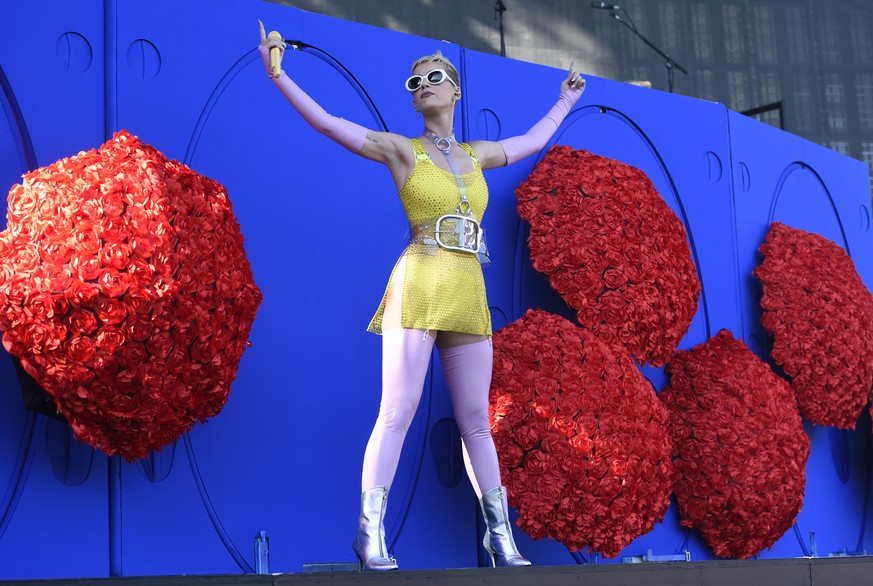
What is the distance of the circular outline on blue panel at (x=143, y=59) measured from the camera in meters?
4.45

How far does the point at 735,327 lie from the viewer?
6352 mm

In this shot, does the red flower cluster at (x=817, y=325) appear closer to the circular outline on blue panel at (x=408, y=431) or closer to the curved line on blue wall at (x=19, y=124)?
the circular outline on blue panel at (x=408, y=431)

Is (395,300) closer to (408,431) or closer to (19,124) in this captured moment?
(408,431)

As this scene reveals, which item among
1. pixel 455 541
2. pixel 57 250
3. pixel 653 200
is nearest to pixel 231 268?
pixel 57 250

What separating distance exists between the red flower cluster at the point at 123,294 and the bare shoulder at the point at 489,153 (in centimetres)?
88

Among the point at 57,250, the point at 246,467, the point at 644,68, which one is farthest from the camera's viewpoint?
the point at 644,68

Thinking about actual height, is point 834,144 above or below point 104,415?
above

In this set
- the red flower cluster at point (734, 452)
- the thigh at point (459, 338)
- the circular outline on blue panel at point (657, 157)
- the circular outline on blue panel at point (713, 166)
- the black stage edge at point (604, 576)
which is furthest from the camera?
the circular outline on blue panel at point (713, 166)

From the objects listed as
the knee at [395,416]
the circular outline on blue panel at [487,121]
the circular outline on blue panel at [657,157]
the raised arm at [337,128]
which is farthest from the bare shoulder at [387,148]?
the circular outline on blue panel at [657,157]

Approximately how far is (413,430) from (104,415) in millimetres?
1490

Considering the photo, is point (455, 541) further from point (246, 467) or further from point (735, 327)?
point (735, 327)

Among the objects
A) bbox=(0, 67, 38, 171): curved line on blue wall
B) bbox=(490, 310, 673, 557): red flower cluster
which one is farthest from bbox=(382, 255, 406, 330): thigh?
bbox=(0, 67, 38, 171): curved line on blue wall

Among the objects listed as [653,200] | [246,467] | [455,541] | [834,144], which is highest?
[834,144]

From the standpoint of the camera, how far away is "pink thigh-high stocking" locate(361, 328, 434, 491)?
382cm
